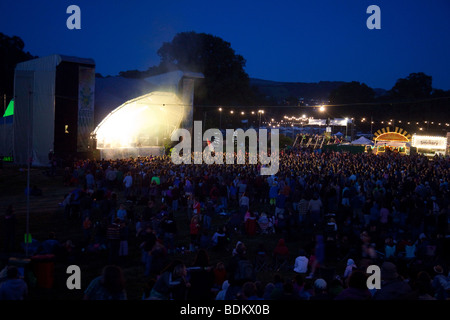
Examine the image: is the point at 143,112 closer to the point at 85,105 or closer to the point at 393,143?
the point at 85,105

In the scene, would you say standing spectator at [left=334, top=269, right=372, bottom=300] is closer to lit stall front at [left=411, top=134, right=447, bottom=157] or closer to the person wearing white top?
the person wearing white top

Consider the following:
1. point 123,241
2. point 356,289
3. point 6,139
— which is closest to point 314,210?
point 123,241

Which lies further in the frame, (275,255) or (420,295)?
(275,255)

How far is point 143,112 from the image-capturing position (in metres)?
33.8

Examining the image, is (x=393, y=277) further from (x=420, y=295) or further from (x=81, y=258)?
(x=81, y=258)

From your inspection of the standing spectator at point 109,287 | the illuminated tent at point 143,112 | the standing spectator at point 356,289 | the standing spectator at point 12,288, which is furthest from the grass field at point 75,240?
the illuminated tent at point 143,112

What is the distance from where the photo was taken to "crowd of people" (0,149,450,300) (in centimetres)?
493

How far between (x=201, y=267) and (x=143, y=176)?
32.0 feet

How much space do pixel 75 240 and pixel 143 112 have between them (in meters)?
25.1

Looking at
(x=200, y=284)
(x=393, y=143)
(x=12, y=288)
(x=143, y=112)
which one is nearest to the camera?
(x=12, y=288)

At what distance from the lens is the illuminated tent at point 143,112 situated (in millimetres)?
28359

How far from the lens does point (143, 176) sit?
14.8 m

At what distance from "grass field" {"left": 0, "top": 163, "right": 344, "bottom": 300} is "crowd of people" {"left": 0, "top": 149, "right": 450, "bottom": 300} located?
9cm
